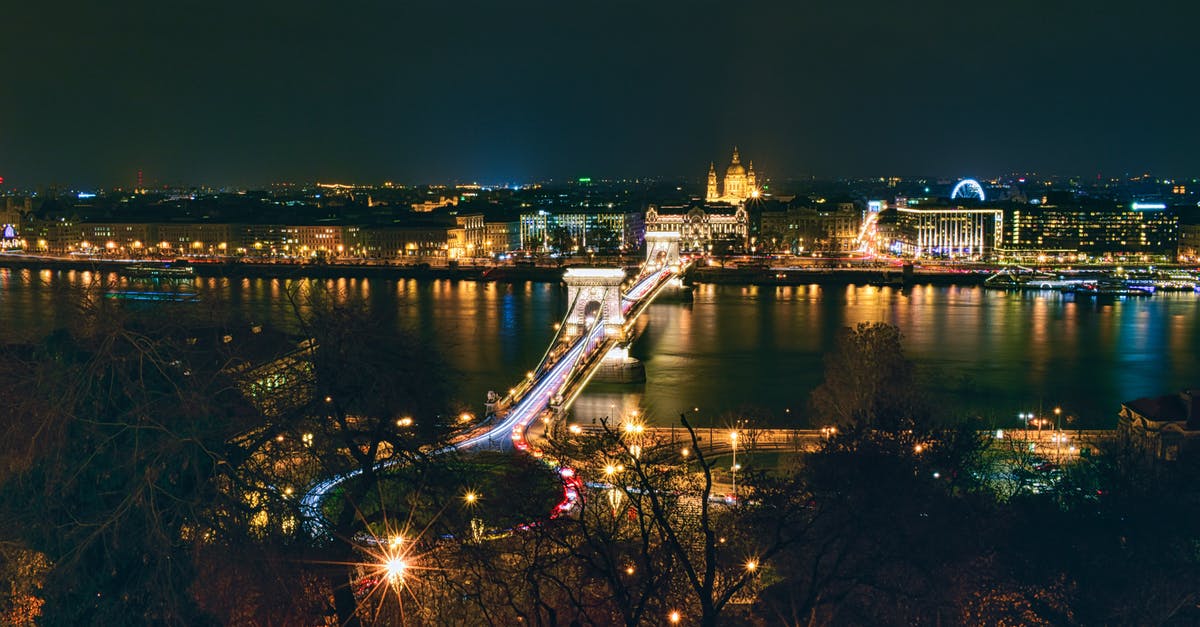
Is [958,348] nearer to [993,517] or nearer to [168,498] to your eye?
[993,517]

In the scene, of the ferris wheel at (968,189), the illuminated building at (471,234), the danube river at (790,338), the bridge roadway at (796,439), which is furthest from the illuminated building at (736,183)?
the bridge roadway at (796,439)

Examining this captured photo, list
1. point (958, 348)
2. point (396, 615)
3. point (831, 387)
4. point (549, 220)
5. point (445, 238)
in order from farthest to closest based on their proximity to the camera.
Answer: point (549, 220) → point (445, 238) → point (958, 348) → point (831, 387) → point (396, 615)

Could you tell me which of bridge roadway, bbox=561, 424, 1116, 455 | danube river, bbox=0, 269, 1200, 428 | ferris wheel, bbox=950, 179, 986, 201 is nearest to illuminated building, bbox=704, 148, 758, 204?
ferris wheel, bbox=950, 179, 986, 201

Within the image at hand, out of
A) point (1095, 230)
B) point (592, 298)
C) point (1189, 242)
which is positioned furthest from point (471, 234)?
point (1189, 242)

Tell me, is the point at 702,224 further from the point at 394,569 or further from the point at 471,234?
the point at 394,569

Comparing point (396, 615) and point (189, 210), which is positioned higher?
point (189, 210)

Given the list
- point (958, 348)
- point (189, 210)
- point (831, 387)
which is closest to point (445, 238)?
point (189, 210)

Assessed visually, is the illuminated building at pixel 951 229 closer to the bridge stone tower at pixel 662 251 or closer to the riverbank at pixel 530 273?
the riverbank at pixel 530 273
